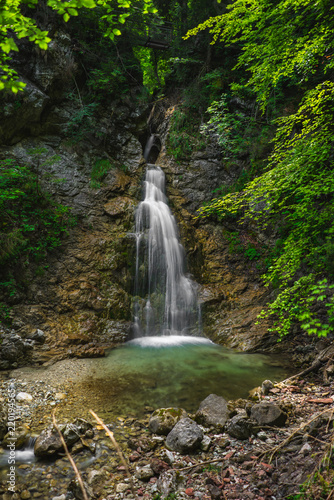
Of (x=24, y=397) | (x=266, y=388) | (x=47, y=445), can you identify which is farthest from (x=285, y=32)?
(x=24, y=397)

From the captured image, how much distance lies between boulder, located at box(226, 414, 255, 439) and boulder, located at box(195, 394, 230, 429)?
219 millimetres

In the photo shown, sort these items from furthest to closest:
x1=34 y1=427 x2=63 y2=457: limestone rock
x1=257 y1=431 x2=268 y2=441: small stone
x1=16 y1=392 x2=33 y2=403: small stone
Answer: x1=16 y1=392 x2=33 y2=403: small stone → x1=257 y1=431 x2=268 y2=441: small stone → x1=34 y1=427 x2=63 y2=457: limestone rock

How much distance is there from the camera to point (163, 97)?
15086 millimetres

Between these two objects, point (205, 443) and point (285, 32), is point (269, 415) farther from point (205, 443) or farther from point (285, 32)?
point (285, 32)

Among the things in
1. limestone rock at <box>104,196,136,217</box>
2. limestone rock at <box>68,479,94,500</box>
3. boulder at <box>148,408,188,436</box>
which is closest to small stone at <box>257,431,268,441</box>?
boulder at <box>148,408,188,436</box>

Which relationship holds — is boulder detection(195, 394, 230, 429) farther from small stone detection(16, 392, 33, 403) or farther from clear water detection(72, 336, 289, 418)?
small stone detection(16, 392, 33, 403)

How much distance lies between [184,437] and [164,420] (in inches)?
17.8

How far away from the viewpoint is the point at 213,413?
373 centimetres

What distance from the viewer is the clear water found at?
438 cm

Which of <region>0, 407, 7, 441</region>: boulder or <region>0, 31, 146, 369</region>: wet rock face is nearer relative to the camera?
<region>0, 407, 7, 441</region>: boulder

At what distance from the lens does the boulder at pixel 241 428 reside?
322cm

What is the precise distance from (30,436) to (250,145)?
11.6 metres

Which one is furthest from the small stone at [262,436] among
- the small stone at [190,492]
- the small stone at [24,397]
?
the small stone at [24,397]

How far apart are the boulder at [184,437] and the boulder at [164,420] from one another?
0.16m
